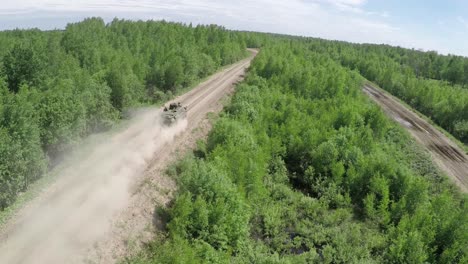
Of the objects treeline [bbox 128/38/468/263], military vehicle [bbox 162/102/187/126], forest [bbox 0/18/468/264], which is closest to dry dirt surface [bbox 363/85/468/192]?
forest [bbox 0/18/468/264]

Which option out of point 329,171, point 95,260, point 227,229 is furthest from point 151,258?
point 329,171

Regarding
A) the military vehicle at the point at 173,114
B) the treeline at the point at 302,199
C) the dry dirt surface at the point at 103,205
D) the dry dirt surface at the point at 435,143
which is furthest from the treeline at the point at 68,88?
the dry dirt surface at the point at 435,143

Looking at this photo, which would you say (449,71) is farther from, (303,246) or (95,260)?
(95,260)

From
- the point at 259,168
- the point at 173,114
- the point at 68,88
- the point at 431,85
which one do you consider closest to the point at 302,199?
the point at 259,168

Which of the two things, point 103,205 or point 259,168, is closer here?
point 103,205

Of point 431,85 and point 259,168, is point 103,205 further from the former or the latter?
point 431,85

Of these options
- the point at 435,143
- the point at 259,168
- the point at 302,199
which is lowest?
the point at 302,199
